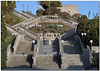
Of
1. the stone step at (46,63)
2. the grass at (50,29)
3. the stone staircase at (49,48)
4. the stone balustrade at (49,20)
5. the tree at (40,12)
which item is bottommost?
the stone step at (46,63)

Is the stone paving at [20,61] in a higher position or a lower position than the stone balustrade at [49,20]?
lower

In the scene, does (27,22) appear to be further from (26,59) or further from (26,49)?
(26,59)

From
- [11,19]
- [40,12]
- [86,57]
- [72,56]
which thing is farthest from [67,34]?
[40,12]

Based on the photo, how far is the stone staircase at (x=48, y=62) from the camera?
30.2 m

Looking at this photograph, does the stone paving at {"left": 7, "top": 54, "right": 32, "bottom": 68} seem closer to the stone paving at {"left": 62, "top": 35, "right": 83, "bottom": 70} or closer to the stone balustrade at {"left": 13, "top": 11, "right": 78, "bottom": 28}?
the stone paving at {"left": 62, "top": 35, "right": 83, "bottom": 70}

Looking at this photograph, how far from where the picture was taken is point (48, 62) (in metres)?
31.2

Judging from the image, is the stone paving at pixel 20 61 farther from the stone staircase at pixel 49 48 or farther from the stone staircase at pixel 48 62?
the stone staircase at pixel 49 48

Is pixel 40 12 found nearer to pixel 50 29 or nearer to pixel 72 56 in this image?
pixel 50 29

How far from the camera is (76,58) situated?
106ft

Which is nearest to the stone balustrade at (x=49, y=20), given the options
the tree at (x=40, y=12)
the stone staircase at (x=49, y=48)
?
the tree at (x=40, y=12)

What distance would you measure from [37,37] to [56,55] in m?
6.40

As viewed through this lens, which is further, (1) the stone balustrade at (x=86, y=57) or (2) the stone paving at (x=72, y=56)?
(1) the stone balustrade at (x=86, y=57)

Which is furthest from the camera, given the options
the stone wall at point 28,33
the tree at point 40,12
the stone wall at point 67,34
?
the tree at point 40,12

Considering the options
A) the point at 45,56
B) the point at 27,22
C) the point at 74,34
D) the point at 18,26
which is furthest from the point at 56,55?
the point at 27,22
